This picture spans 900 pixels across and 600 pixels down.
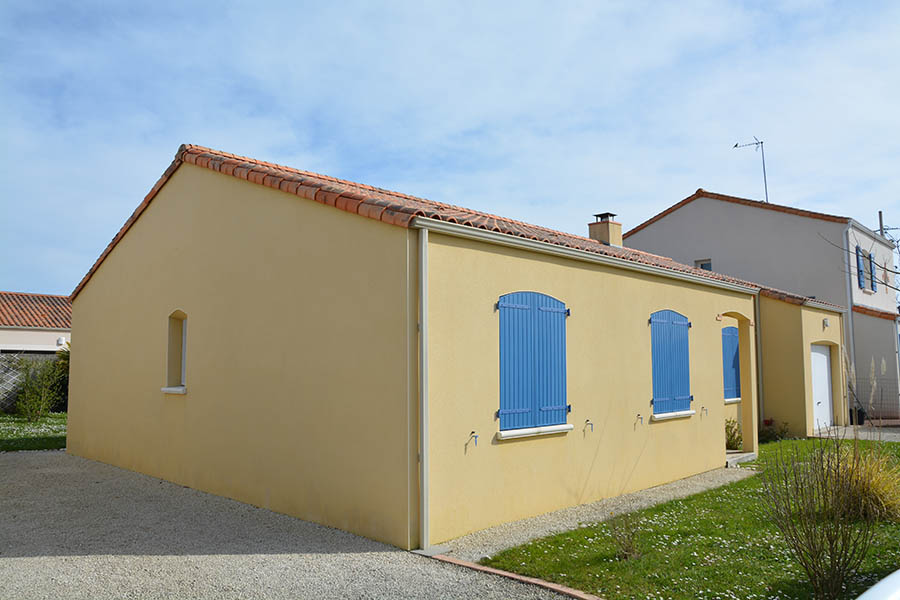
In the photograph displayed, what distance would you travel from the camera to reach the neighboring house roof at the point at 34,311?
26938mm

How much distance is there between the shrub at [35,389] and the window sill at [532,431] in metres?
18.1

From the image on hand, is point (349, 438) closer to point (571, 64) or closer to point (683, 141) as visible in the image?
point (571, 64)

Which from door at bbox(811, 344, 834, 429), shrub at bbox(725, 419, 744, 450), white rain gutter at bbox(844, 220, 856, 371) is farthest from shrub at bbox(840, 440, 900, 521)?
white rain gutter at bbox(844, 220, 856, 371)

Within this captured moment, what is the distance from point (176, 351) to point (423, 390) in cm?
586

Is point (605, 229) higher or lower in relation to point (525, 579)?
higher

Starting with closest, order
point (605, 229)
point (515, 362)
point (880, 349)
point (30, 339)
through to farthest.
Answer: point (515, 362), point (605, 229), point (880, 349), point (30, 339)

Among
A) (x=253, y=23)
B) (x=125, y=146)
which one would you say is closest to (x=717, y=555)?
(x=253, y=23)

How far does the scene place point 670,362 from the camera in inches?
417

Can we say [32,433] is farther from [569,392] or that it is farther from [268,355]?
[569,392]

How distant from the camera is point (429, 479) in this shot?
6.54m

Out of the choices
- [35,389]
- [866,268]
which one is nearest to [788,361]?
[866,268]

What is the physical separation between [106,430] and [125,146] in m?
5.14

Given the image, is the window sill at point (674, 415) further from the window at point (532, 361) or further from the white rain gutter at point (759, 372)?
the white rain gutter at point (759, 372)

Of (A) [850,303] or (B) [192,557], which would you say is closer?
(B) [192,557]
